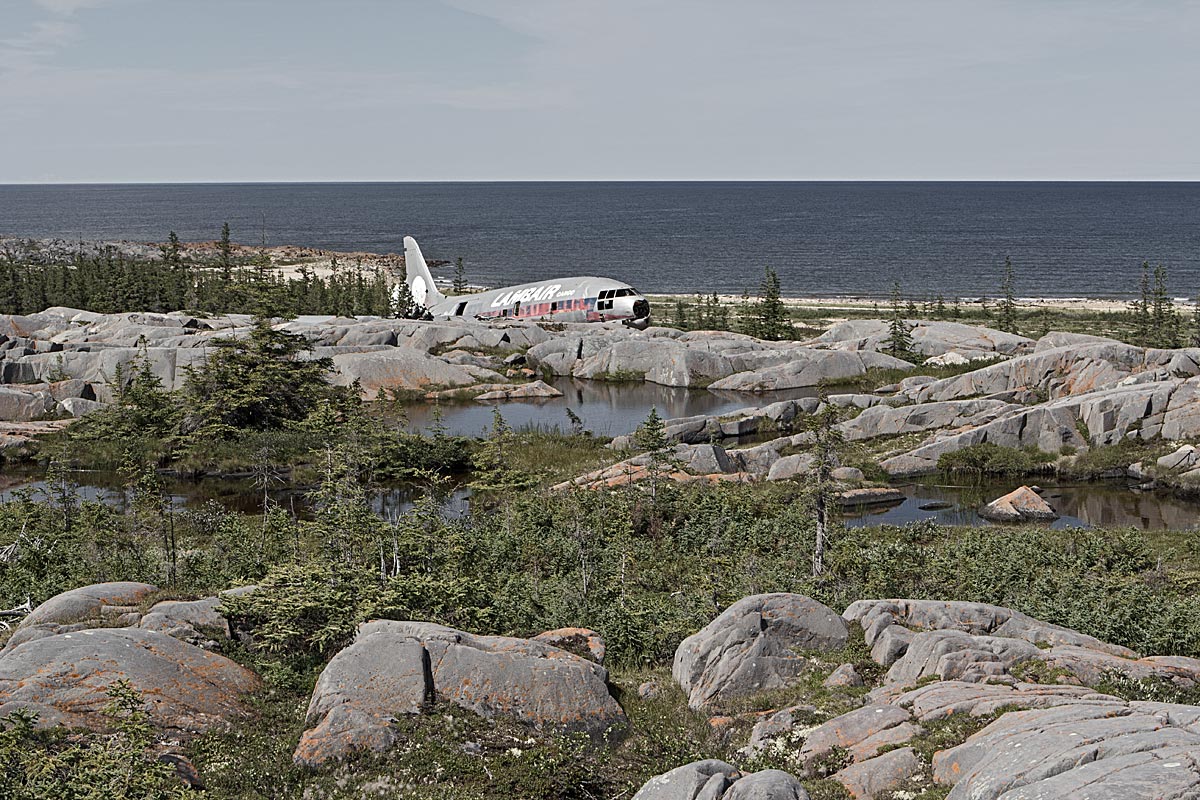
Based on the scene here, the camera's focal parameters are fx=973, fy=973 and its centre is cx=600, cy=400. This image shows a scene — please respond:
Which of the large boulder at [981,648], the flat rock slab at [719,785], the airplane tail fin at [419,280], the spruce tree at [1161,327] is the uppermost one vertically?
the airplane tail fin at [419,280]

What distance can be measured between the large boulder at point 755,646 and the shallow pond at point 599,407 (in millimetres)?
28793

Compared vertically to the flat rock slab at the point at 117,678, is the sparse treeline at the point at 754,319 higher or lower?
higher

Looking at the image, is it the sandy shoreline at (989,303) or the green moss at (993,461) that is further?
the sandy shoreline at (989,303)

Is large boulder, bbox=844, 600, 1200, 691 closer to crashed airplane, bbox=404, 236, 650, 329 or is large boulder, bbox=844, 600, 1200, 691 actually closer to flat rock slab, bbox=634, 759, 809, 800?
flat rock slab, bbox=634, 759, 809, 800

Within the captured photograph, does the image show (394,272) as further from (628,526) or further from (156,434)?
(628,526)

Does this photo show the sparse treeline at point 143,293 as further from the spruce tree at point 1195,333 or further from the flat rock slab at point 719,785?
the flat rock slab at point 719,785

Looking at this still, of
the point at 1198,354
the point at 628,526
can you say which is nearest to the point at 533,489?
the point at 628,526

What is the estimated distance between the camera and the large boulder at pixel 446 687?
1216 centimetres

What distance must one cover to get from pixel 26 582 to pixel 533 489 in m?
17.5

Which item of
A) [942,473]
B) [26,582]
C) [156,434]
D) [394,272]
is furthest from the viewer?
[394,272]

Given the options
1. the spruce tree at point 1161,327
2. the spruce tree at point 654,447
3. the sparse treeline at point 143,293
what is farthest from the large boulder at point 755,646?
the sparse treeline at point 143,293

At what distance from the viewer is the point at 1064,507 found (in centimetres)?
3356

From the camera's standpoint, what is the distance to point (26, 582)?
61.3ft

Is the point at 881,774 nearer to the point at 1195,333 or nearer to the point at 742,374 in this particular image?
the point at 742,374
